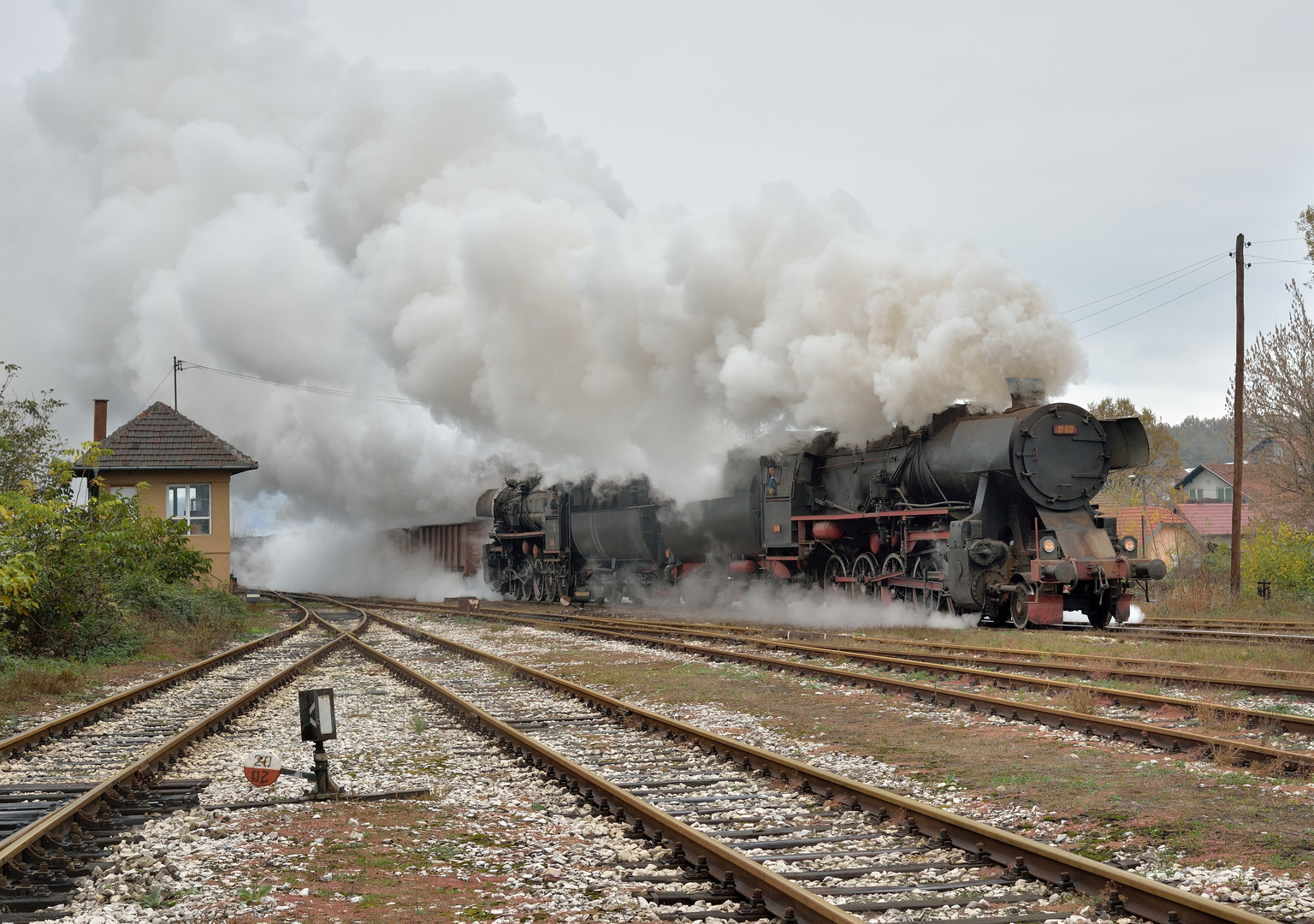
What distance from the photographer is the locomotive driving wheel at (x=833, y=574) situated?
698 inches

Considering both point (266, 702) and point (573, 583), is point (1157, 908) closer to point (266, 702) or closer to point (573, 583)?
point (266, 702)

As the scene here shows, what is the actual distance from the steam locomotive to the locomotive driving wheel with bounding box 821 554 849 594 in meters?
0.02

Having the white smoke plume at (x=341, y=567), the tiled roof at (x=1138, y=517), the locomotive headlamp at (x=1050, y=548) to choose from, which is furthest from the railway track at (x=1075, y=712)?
the tiled roof at (x=1138, y=517)

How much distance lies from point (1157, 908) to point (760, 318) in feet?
50.0

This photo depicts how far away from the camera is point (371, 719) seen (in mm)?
9281

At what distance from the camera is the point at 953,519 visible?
15109mm

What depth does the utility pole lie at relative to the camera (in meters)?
21.9

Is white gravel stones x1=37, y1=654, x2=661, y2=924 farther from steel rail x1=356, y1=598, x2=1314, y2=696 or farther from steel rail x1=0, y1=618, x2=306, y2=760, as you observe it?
steel rail x1=356, y1=598, x2=1314, y2=696

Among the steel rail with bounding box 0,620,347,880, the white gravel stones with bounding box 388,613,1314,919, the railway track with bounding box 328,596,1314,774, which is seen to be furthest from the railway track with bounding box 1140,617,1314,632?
the steel rail with bounding box 0,620,347,880

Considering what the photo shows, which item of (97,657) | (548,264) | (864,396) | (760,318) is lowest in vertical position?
(97,657)

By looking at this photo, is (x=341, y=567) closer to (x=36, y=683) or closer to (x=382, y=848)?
(x=36, y=683)

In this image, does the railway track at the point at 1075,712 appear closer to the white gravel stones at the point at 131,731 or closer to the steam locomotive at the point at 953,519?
the steam locomotive at the point at 953,519

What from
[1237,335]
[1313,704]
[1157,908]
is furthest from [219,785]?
[1237,335]

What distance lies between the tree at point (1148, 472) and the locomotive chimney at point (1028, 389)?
3111 cm
